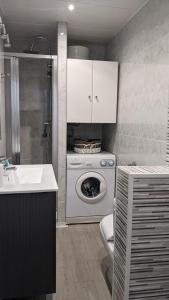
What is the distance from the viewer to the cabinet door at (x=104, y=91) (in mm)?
3002

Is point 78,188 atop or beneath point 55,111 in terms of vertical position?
beneath

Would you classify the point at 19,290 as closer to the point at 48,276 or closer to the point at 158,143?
the point at 48,276

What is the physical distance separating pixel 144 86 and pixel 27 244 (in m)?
1.72

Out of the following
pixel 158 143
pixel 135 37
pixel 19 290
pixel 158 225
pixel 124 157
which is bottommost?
pixel 19 290

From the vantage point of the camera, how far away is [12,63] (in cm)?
263

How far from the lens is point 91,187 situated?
3.09 meters

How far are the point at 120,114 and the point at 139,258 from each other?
1975 millimetres

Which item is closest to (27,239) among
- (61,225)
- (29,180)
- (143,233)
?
(29,180)

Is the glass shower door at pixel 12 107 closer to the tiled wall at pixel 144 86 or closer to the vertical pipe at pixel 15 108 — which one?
the vertical pipe at pixel 15 108

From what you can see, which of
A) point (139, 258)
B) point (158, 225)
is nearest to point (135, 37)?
point (158, 225)

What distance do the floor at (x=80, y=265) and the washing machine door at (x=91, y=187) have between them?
376 millimetres

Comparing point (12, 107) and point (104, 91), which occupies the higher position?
point (104, 91)

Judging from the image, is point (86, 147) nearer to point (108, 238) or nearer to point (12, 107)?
point (12, 107)

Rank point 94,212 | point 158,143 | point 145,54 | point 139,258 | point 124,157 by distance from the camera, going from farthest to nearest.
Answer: point 94,212
point 124,157
point 145,54
point 158,143
point 139,258
